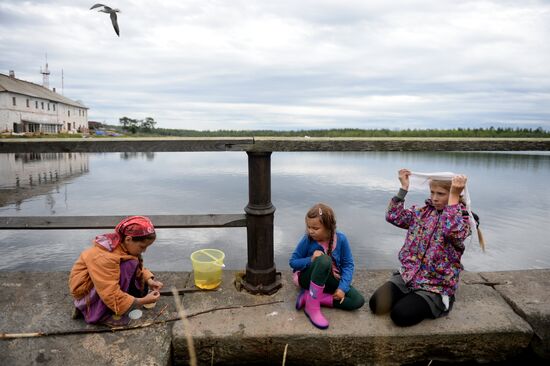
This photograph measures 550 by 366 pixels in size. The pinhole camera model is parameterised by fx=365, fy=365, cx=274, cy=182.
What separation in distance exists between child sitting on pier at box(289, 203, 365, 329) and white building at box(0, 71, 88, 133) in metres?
54.1

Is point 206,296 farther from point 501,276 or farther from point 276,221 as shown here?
point 276,221

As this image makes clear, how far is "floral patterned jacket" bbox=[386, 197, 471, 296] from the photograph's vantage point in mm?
2609

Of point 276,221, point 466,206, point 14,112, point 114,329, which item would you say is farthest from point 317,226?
point 14,112

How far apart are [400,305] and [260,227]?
120 centimetres

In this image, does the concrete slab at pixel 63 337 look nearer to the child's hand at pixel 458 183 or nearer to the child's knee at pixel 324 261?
the child's knee at pixel 324 261

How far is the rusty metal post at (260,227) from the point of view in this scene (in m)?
2.93

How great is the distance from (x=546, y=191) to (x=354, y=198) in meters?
8.74

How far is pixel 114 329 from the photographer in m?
2.49

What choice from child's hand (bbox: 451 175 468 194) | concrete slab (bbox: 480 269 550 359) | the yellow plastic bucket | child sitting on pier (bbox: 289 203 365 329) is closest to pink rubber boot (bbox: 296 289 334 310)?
child sitting on pier (bbox: 289 203 365 329)

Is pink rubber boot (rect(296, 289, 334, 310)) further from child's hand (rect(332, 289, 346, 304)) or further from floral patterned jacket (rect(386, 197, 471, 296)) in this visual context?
floral patterned jacket (rect(386, 197, 471, 296))

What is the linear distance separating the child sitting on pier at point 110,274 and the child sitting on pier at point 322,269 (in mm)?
1104

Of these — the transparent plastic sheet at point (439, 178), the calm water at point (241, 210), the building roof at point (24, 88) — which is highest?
the building roof at point (24, 88)

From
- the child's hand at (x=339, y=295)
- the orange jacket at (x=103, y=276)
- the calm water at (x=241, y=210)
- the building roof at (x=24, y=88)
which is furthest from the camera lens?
the building roof at (x=24, y=88)

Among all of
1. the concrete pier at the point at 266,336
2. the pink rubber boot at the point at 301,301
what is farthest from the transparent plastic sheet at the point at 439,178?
the pink rubber boot at the point at 301,301
